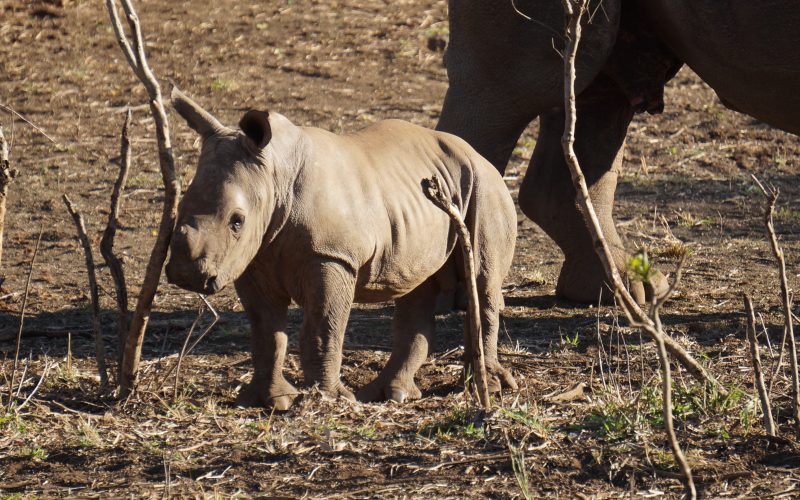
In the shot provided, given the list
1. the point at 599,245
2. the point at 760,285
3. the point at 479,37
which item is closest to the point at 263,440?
the point at 599,245

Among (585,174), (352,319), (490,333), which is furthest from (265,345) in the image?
(585,174)

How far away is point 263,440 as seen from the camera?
4.68 m

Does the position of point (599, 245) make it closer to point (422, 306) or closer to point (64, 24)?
point (422, 306)

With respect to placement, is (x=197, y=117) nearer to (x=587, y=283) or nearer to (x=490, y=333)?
(x=490, y=333)

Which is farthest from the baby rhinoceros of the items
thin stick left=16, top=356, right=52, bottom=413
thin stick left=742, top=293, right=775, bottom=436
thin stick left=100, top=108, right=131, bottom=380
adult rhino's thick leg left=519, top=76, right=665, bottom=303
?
adult rhino's thick leg left=519, top=76, right=665, bottom=303

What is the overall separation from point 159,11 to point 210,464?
10007 mm

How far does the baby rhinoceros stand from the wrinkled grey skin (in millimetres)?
1363

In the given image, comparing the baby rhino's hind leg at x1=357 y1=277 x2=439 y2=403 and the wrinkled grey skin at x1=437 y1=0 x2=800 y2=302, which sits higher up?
the wrinkled grey skin at x1=437 y1=0 x2=800 y2=302

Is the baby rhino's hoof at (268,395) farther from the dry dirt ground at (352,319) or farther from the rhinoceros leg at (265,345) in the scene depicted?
the dry dirt ground at (352,319)

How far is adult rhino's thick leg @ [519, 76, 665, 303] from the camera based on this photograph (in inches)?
297

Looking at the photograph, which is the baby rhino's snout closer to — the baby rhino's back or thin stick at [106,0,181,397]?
thin stick at [106,0,181,397]

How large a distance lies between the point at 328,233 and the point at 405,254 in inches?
18.4

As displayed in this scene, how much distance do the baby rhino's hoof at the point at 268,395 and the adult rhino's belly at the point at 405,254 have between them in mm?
489

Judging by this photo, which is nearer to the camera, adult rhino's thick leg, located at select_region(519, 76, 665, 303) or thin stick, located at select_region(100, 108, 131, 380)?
thin stick, located at select_region(100, 108, 131, 380)
